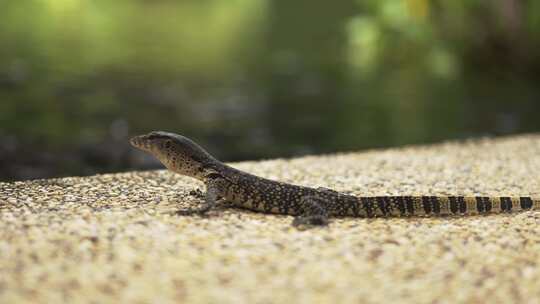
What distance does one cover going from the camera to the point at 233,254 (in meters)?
5.99

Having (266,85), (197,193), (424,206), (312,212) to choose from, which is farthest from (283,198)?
(266,85)

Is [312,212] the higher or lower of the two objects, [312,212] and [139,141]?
the lower

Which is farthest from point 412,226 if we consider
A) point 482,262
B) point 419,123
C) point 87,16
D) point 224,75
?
point 87,16

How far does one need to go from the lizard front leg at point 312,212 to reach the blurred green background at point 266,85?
6724mm

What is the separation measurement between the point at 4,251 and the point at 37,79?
17867 millimetres

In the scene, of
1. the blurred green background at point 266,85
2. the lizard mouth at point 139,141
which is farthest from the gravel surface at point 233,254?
the blurred green background at point 266,85

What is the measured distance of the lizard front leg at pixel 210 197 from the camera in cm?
713

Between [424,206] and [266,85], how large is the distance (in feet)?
57.9

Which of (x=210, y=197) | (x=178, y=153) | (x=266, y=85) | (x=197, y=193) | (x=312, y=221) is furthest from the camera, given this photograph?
(x=266, y=85)

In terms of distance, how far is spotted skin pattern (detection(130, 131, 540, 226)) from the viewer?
288 inches

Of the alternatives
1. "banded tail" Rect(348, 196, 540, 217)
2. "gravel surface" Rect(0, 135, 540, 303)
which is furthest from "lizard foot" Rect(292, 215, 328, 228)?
"banded tail" Rect(348, 196, 540, 217)

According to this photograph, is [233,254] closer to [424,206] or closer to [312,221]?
[312,221]

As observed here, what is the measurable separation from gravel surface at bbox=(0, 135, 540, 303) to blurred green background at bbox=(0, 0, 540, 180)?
5.82 m

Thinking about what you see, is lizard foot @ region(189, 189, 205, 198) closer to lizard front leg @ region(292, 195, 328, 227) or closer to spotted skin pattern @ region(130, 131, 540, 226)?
spotted skin pattern @ region(130, 131, 540, 226)
